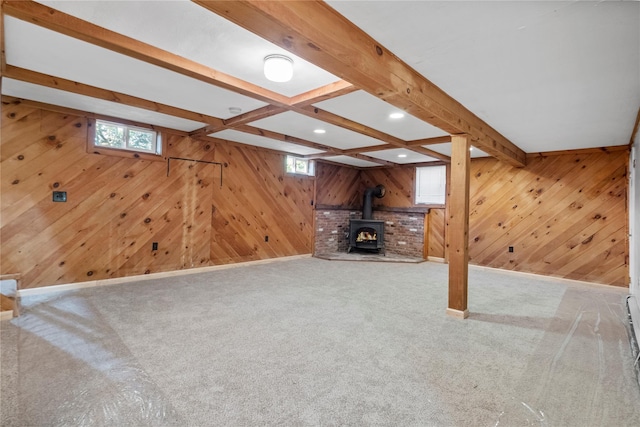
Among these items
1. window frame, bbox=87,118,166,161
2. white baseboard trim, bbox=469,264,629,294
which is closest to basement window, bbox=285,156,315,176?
window frame, bbox=87,118,166,161

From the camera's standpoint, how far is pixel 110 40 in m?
2.00

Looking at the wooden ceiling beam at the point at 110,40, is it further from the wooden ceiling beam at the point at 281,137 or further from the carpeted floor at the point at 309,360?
the carpeted floor at the point at 309,360

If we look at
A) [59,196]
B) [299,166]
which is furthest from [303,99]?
[299,166]

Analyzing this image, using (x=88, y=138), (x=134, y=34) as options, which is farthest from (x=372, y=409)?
(x=88, y=138)

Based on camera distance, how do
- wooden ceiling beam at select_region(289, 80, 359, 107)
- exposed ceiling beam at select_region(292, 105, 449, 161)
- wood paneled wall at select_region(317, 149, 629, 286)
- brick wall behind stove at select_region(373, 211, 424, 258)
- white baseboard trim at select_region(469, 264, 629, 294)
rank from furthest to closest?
brick wall behind stove at select_region(373, 211, 424, 258) → wood paneled wall at select_region(317, 149, 629, 286) → white baseboard trim at select_region(469, 264, 629, 294) → exposed ceiling beam at select_region(292, 105, 449, 161) → wooden ceiling beam at select_region(289, 80, 359, 107)

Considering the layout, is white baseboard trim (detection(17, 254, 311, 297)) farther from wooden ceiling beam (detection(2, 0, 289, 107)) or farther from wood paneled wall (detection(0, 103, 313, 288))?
wooden ceiling beam (detection(2, 0, 289, 107))

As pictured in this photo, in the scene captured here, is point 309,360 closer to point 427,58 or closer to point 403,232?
point 427,58

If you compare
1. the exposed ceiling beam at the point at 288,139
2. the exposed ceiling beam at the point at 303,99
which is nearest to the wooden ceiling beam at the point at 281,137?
the exposed ceiling beam at the point at 288,139

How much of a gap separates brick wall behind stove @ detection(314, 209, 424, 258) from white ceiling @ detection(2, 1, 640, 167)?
3500 mm

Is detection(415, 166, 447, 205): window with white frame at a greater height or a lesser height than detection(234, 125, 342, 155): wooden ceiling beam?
lesser

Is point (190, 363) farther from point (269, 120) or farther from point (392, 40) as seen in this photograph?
point (269, 120)

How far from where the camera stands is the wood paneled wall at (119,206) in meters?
3.54

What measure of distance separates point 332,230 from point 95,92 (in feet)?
17.4

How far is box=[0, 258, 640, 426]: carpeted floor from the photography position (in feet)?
5.47
